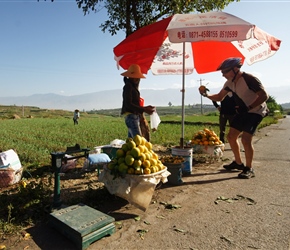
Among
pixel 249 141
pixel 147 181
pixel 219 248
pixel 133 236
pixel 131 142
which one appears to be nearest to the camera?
pixel 219 248

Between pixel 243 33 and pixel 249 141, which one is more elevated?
pixel 243 33

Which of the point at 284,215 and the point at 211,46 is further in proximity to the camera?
the point at 211,46

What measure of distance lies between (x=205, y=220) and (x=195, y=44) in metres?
4.80

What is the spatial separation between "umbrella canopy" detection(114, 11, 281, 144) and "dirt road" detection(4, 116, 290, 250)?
102 inches

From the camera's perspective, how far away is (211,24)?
4.20 m

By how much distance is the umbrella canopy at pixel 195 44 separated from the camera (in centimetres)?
414

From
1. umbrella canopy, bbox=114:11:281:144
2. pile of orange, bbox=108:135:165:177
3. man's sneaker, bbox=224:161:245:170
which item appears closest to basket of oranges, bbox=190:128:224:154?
man's sneaker, bbox=224:161:245:170

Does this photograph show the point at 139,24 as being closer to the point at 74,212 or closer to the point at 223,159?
the point at 223,159

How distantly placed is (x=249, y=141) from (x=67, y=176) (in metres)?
3.86

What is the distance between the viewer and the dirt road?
2820 mm

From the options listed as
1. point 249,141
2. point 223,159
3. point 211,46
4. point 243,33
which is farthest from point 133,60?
point 223,159

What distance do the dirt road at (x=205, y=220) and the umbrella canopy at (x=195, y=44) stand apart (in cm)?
260

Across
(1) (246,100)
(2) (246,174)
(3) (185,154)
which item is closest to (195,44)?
(1) (246,100)

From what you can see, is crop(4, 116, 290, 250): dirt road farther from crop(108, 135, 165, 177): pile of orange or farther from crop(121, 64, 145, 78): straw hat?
crop(121, 64, 145, 78): straw hat
